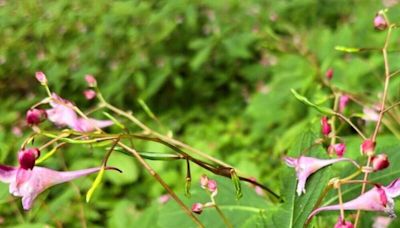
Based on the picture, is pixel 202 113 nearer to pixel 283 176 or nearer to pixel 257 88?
pixel 257 88

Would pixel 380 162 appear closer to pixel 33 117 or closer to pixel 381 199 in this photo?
pixel 381 199

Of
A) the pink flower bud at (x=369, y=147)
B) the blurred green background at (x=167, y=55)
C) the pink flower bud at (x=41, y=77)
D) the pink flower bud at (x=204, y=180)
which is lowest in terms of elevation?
the blurred green background at (x=167, y=55)

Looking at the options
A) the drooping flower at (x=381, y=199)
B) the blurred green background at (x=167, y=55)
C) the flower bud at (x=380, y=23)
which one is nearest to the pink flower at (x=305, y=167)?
the drooping flower at (x=381, y=199)

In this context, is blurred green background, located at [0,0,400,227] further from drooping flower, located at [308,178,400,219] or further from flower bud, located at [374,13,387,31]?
drooping flower, located at [308,178,400,219]

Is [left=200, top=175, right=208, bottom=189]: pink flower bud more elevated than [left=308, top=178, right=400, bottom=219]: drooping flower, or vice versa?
[left=308, top=178, right=400, bottom=219]: drooping flower

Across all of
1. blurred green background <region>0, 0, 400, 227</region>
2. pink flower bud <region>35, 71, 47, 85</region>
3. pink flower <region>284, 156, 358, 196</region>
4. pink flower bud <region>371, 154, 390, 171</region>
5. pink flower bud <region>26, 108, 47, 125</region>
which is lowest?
blurred green background <region>0, 0, 400, 227</region>

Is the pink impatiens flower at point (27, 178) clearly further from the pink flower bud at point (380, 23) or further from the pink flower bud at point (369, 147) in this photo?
the pink flower bud at point (380, 23)

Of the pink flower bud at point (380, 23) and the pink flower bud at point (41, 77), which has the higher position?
the pink flower bud at point (380, 23)

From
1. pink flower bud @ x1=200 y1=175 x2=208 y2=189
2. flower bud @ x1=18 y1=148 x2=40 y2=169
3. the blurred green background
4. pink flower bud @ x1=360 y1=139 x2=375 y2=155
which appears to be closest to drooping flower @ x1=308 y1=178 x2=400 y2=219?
pink flower bud @ x1=360 y1=139 x2=375 y2=155

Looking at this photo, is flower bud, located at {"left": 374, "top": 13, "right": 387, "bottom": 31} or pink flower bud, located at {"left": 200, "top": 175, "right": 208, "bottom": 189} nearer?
pink flower bud, located at {"left": 200, "top": 175, "right": 208, "bottom": 189}

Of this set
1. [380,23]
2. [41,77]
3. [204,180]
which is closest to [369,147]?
[204,180]
